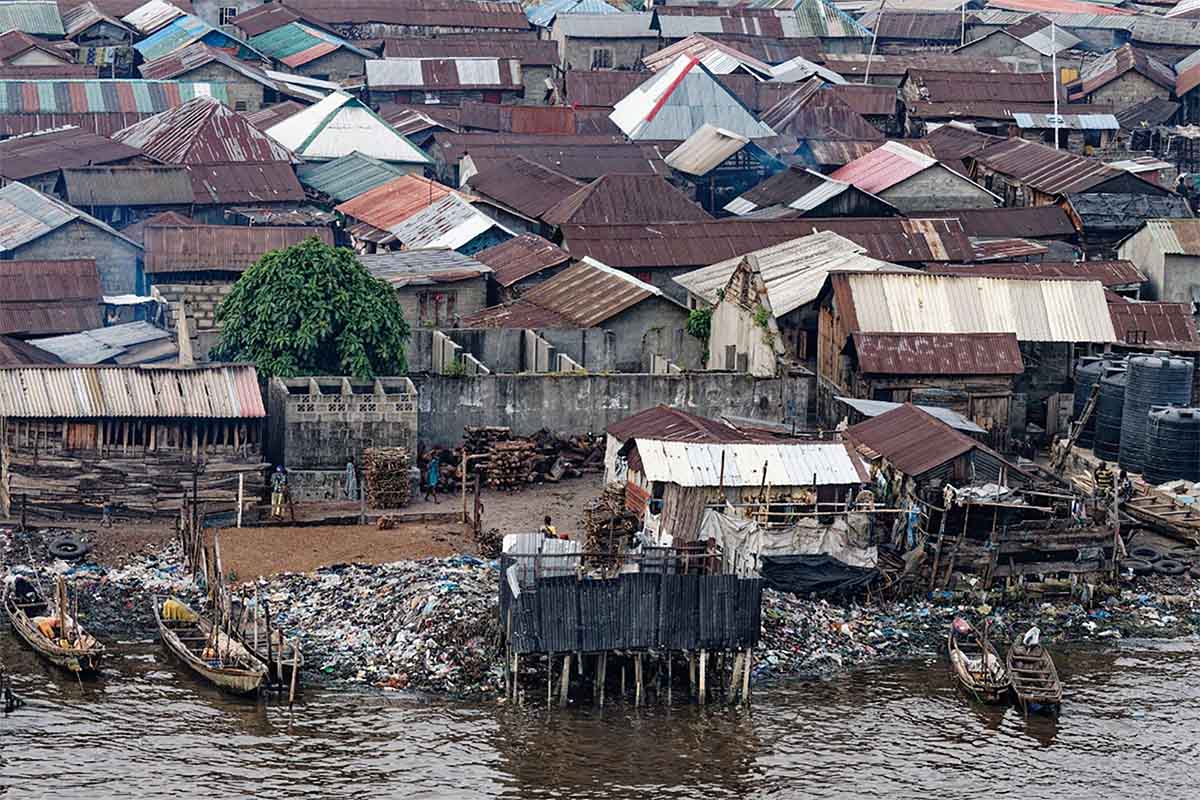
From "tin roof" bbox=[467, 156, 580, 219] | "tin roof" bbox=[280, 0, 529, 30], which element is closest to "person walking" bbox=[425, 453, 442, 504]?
"tin roof" bbox=[467, 156, 580, 219]

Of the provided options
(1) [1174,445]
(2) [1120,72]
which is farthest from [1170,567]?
(2) [1120,72]

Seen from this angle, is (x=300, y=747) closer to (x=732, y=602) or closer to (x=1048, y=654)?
(x=732, y=602)

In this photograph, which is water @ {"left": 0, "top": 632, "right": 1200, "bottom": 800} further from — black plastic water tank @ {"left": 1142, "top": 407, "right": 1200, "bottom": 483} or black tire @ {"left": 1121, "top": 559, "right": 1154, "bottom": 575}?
black plastic water tank @ {"left": 1142, "top": 407, "right": 1200, "bottom": 483}

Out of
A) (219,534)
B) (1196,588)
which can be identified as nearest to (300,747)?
(219,534)

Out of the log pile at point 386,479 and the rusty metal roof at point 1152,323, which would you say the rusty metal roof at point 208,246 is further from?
the rusty metal roof at point 1152,323

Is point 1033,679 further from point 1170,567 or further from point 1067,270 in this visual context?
point 1067,270

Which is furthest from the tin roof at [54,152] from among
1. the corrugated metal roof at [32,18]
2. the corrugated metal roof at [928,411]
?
the corrugated metal roof at [928,411]
